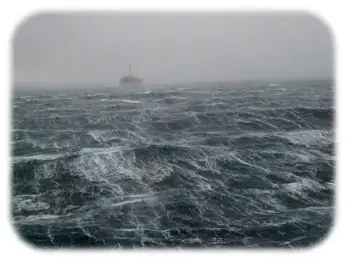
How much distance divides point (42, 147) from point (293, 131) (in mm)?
1576

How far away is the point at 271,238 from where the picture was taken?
2430 millimetres

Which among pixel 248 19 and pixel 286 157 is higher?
pixel 248 19

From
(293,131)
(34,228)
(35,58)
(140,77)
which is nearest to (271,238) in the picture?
(293,131)

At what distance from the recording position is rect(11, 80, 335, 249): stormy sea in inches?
96.6

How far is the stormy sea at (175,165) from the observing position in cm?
245

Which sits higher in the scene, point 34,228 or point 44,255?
point 34,228

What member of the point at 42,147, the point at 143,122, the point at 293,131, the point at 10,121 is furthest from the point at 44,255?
the point at 293,131

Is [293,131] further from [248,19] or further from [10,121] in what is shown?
[10,121]

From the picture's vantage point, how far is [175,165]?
98.9 inches
